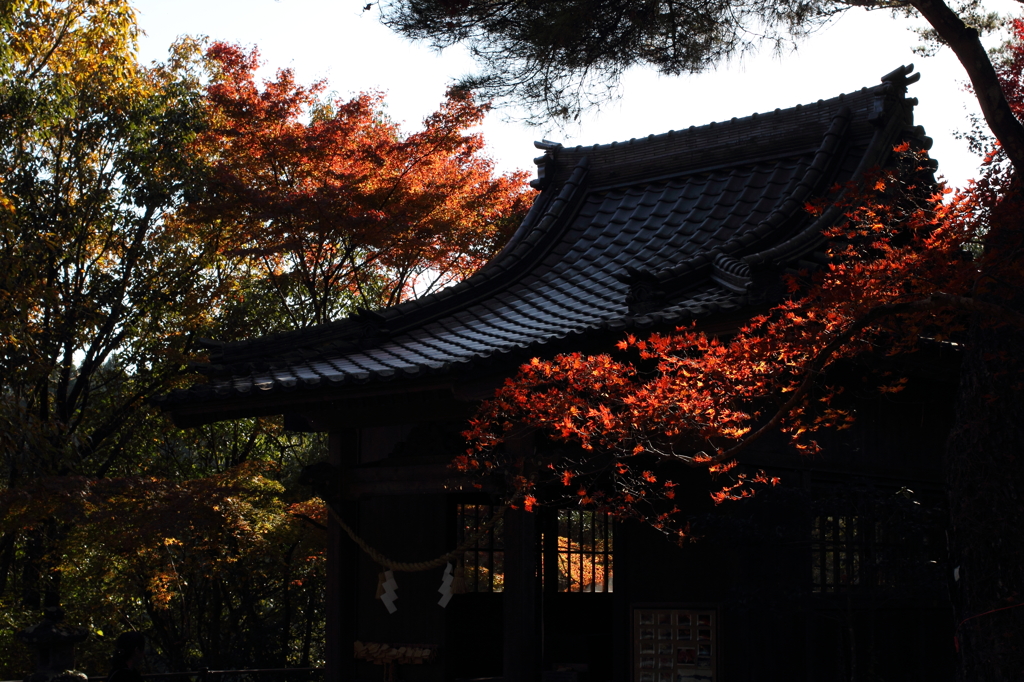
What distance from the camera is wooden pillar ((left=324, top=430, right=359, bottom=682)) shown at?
333 inches

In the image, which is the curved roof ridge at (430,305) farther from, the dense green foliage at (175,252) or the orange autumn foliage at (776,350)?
the dense green foliage at (175,252)

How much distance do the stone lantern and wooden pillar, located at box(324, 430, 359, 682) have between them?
2333 mm

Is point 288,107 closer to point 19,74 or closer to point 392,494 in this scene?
point 19,74

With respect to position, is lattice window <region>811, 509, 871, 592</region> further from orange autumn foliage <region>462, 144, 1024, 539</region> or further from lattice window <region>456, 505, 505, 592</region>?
lattice window <region>456, 505, 505, 592</region>

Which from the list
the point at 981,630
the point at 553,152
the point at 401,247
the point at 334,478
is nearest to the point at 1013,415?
the point at 981,630

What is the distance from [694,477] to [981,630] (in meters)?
2.67

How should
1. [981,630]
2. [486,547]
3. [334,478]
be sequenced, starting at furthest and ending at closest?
[486,547]
[334,478]
[981,630]

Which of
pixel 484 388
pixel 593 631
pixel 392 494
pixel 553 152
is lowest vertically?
pixel 593 631

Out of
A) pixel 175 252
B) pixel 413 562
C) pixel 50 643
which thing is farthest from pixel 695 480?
pixel 175 252

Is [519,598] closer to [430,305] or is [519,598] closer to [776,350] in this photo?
[776,350]

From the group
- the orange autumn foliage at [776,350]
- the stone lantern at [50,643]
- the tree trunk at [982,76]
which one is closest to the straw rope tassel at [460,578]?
the orange autumn foliage at [776,350]

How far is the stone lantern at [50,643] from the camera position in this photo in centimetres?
875

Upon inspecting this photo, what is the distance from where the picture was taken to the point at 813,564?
314 inches

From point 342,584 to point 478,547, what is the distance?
4.24ft
